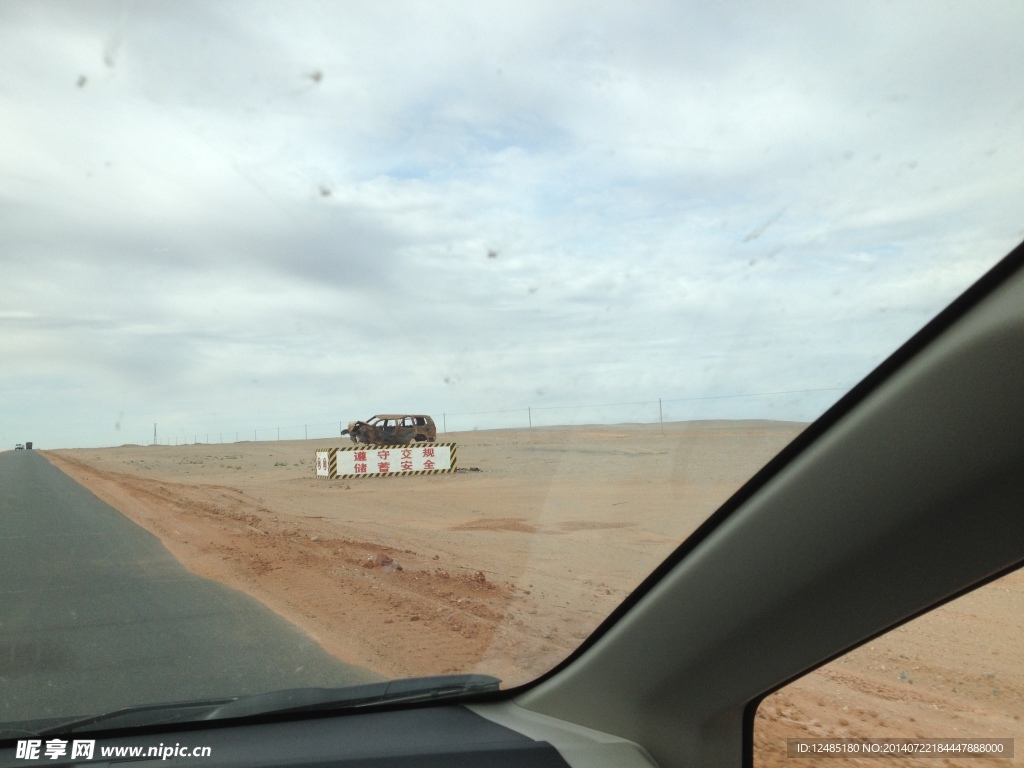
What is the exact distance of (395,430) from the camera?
35.7 meters

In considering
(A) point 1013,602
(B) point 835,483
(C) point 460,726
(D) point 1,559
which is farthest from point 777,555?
(D) point 1,559

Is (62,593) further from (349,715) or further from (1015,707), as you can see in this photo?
(1015,707)

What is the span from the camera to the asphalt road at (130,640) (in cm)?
491

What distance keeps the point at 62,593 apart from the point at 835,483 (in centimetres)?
823

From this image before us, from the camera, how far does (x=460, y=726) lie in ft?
11.4

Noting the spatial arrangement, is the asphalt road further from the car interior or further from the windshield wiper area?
the car interior

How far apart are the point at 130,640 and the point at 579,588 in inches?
135

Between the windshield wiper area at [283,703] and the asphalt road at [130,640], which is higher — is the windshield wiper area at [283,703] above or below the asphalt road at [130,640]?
above

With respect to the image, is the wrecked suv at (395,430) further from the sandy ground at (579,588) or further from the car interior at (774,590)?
the car interior at (774,590)

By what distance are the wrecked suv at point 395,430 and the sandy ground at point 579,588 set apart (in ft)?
63.0

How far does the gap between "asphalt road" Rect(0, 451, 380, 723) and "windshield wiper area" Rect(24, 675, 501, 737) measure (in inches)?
28.1

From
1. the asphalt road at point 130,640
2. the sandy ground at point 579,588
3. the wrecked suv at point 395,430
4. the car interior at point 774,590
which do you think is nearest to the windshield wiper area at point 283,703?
the car interior at point 774,590

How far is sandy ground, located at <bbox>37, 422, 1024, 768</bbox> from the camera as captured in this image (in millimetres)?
2959

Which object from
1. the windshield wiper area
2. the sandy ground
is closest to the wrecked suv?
the sandy ground
